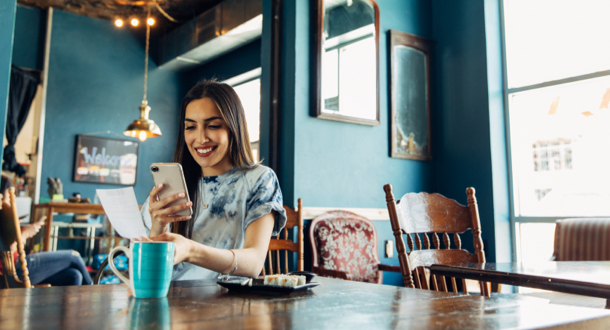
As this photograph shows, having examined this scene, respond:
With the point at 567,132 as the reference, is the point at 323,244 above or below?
below

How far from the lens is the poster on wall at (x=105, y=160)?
665 centimetres

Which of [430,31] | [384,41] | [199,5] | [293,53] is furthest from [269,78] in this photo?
[199,5]

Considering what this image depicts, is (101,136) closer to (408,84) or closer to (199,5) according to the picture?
(199,5)

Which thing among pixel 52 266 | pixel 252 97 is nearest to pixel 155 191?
pixel 52 266

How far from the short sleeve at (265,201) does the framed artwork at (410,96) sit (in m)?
2.45

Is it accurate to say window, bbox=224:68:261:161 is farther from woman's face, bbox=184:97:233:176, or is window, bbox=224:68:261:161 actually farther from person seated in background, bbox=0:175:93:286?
woman's face, bbox=184:97:233:176

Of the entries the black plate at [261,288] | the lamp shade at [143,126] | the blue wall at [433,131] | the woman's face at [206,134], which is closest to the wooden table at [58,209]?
the lamp shade at [143,126]

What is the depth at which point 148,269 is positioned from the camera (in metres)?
0.83

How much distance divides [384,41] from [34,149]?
4959mm

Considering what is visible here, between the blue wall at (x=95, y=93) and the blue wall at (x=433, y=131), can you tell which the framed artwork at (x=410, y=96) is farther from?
the blue wall at (x=95, y=93)

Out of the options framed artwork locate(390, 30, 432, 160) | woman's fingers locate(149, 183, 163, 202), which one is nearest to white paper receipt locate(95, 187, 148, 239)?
woman's fingers locate(149, 183, 163, 202)

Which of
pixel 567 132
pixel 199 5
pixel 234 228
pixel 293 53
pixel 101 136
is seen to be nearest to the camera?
pixel 234 228

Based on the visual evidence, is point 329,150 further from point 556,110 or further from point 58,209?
point 58,209

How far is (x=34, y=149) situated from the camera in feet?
20.9
